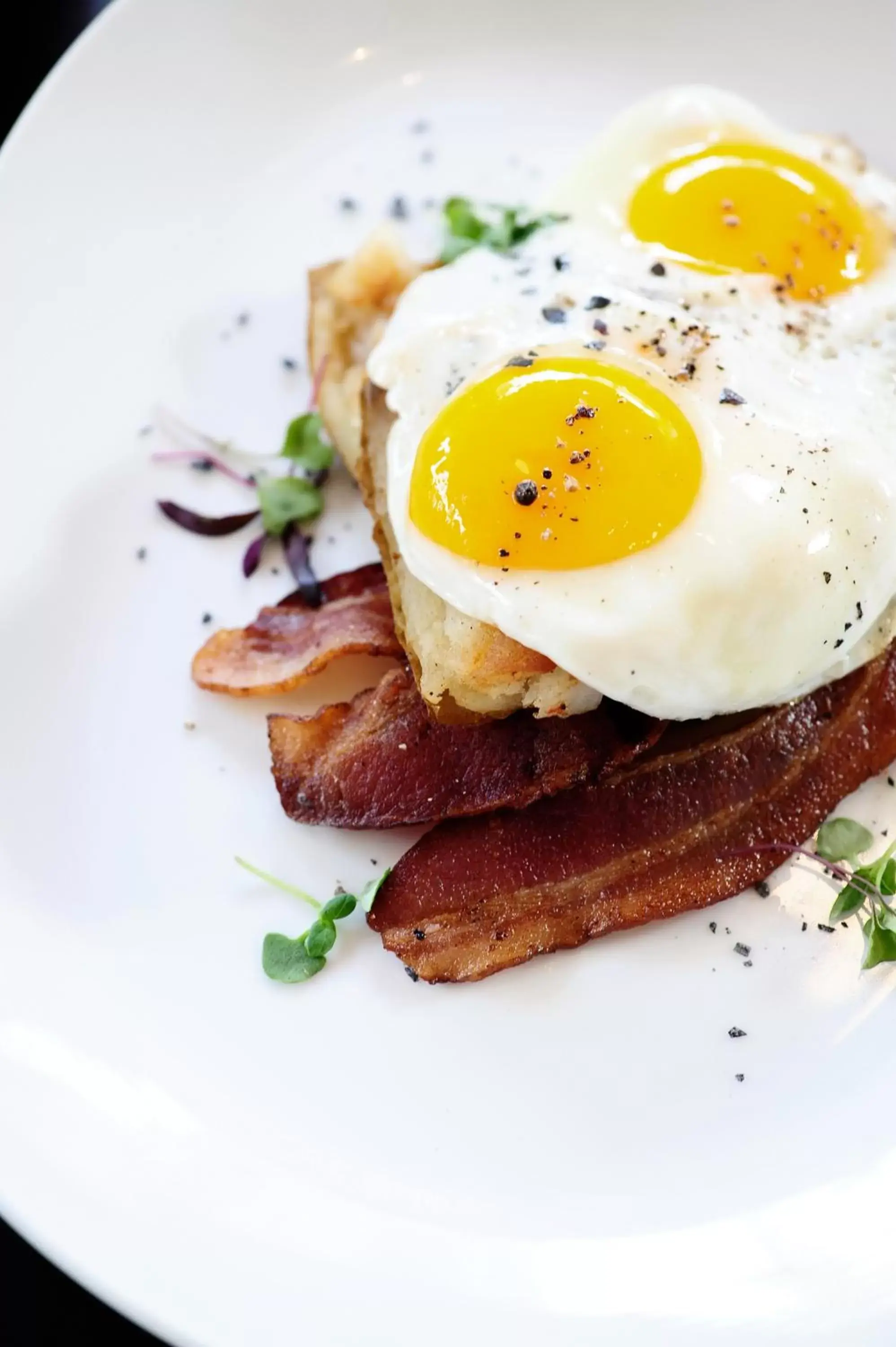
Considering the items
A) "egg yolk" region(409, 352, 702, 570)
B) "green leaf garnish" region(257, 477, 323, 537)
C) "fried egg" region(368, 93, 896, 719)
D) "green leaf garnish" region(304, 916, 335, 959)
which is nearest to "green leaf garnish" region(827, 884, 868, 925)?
"fried egg" region(368, 93, 896, 719)

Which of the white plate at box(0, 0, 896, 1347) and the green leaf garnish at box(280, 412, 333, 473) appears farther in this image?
the green leaf garnish at box(280, 412, 333, 473)

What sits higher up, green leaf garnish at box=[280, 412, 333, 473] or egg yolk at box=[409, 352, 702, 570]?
egg yolk at box=[409, 352, 702, 570]

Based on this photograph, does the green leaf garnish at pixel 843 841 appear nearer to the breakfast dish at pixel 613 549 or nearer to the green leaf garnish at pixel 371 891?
the breakfast dish at pixel 613 549

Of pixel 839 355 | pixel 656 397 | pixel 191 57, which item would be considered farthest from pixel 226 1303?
pixel 191 57

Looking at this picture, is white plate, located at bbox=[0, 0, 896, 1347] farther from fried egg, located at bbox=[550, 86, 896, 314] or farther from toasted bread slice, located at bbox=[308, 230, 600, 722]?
fried egg, located at bbox=[550, 86, 896, 314]

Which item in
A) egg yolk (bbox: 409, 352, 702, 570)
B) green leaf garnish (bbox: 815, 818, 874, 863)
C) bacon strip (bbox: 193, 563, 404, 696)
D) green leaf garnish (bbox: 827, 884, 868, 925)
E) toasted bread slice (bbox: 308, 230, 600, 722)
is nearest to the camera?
egg yolk (bbox: 409, 352, 702, 570)

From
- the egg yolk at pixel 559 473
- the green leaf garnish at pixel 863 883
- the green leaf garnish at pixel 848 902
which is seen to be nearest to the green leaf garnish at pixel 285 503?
the egg yolk at pixel 559 473

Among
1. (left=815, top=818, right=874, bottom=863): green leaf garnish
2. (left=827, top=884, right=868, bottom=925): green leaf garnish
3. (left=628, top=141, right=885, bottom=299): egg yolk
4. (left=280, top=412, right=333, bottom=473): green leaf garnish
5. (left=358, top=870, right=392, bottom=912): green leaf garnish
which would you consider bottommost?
(left=827, top=884, right=868, bottom=925): green leaf garnish
